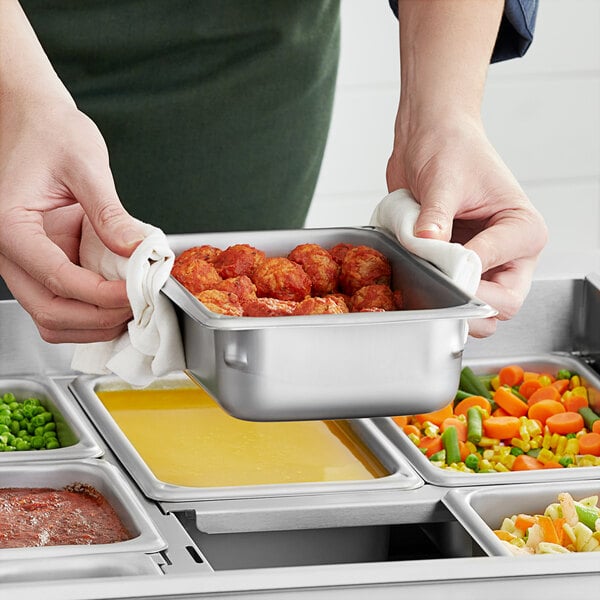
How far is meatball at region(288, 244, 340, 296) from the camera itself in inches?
54.0

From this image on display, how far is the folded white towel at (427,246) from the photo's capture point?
1.28m

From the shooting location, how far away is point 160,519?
1.36 m

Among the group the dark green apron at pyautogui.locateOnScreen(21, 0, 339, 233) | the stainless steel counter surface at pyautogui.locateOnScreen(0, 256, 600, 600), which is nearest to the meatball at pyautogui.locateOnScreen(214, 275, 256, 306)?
the stainless steel counter surface at pyautogui.locateOnScreen(0, 256, 600, 600)

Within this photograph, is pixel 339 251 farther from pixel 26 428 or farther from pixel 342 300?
pixel 26 428

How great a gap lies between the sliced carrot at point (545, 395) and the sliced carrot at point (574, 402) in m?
0.01

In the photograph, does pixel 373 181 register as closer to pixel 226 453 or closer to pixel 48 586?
pixel 226 453

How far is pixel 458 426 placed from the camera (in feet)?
5.69

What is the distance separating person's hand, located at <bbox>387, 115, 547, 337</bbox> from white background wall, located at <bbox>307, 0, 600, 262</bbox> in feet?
6.12

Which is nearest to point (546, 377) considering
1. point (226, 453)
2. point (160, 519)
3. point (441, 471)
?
point (441, 471)

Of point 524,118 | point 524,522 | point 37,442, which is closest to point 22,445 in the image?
point 37,442

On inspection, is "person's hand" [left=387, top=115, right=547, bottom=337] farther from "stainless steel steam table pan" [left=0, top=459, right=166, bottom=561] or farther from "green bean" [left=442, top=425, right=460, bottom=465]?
"stainless steel steam table pan" [left=0, top=459, right=166, bottom=561]

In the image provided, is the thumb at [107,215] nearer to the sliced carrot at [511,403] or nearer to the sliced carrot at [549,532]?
the sliced carrot at [549,532]

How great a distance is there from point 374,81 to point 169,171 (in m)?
1.32

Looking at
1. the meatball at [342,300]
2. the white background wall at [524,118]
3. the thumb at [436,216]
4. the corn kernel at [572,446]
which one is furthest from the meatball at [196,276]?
the white background wall at [524,118]
